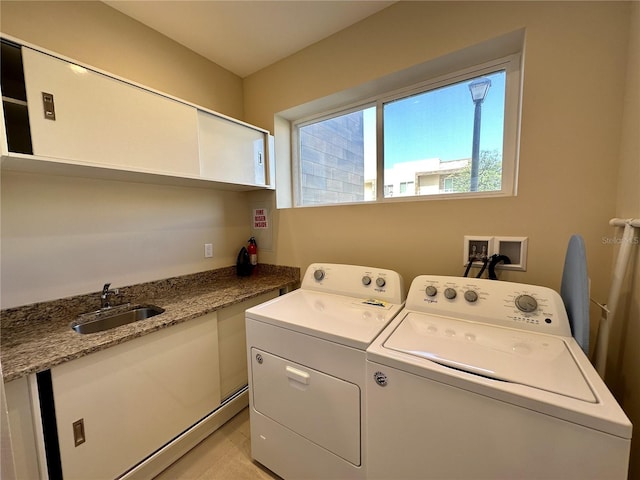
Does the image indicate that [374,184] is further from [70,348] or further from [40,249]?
[40,249]

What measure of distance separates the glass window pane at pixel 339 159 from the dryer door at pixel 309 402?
1.32 metres

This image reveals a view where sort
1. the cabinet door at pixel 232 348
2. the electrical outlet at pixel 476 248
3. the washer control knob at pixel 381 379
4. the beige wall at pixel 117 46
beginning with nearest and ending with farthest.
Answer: the washer control knob at pixel 381 379
the beige wall at pixel 117 46
the electrical outlet at pixel 476 248
the cabinet door at pixel 232 348

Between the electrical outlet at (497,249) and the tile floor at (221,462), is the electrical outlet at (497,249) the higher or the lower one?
the higher one

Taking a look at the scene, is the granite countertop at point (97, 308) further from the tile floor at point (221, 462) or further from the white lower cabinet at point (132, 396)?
the tile floor at point (221, 462)

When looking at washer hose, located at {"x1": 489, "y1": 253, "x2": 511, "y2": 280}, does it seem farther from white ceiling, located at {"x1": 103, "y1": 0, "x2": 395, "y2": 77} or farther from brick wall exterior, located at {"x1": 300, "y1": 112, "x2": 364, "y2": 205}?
white ceiling, located at {"x1": 103, "y1": 0, "x2": 395, "y2": 77}

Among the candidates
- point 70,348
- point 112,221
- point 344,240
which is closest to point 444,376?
point 344,240

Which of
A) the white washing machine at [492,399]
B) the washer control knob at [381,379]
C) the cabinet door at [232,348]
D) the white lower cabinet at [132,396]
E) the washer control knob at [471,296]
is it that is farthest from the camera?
the cabinet door at [232,348]

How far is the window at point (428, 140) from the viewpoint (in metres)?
1.46

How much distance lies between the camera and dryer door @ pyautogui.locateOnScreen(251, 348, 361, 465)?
1032 millimetres

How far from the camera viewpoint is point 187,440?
4.87 ft

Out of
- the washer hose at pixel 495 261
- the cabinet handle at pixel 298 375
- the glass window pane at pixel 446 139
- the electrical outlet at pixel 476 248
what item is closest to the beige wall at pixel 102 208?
the cabinet handle at pixel 298 375

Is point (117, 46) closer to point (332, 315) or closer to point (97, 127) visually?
point (97, 127)

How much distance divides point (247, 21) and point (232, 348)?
2171 millimetres

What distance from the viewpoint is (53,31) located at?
1.33 metres
